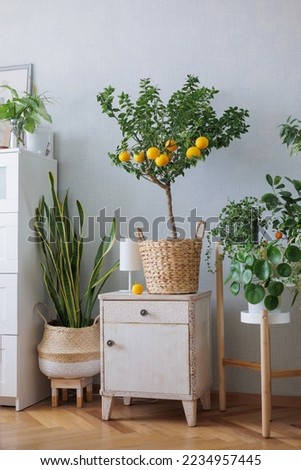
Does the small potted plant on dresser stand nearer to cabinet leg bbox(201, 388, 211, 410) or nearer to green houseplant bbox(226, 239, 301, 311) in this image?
cabinet leg bbox(201, 388, 211, 410)

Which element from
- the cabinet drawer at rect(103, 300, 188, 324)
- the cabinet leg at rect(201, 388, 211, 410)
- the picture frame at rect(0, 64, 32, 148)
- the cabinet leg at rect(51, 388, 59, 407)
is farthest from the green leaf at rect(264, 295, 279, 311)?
the picture frame at rect(0, 64, 32, 148)

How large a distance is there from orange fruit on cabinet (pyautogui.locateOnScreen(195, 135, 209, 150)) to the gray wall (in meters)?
0.48

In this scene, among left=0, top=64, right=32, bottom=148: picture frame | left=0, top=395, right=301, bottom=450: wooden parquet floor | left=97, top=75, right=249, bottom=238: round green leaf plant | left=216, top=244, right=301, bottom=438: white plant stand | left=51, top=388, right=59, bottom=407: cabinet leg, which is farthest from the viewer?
left=0, top=64, right=32, bottom=148: picture frame

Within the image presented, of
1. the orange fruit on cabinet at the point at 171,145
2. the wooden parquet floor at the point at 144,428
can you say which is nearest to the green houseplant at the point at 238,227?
the orange fruit on cabinet at the point at 171,145

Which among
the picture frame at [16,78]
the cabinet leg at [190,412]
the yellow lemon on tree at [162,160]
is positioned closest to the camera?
the cabinet leg at [190,412]

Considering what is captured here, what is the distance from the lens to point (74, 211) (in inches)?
149

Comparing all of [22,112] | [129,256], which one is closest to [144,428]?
[129,256]

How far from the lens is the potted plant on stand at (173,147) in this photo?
122 inches

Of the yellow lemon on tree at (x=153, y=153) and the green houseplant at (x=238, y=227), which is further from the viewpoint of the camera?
the yellow lemon on tree at (x=153, y=153)

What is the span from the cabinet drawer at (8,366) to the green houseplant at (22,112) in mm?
1074

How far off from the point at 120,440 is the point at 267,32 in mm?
2264

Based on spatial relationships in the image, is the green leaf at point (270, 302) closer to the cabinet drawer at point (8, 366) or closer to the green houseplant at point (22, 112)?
the cabinet drawer at point (8, 366)

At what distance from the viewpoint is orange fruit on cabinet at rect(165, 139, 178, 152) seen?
3.12 metres
